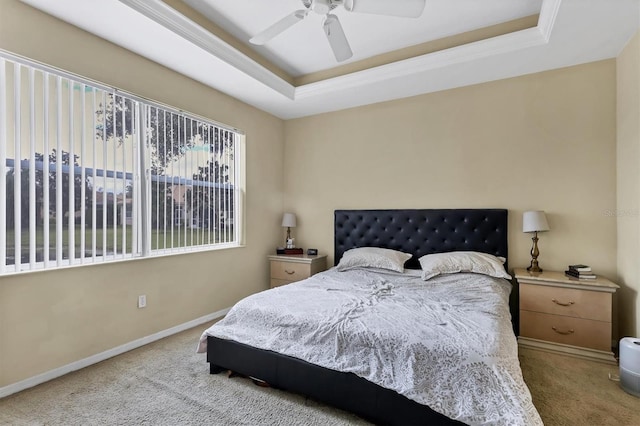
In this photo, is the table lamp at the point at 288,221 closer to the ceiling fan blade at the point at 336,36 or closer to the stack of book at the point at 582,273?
the ceiling fan blade at the point at 336,36

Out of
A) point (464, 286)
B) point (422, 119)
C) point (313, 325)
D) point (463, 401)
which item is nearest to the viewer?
point (463, 401)

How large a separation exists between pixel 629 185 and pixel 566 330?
1341mm

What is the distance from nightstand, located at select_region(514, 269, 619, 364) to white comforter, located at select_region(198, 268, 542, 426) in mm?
379

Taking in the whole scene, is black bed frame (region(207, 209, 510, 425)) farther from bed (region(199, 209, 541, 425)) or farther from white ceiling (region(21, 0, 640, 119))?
white ceiling (region(21, 0, 640, 119))

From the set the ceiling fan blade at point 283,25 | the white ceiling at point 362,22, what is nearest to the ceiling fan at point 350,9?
the ceiling fan blade at point 283,25

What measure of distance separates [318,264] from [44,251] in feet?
9.19

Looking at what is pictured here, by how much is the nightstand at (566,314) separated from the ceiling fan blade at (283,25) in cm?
288

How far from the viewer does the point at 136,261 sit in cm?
281

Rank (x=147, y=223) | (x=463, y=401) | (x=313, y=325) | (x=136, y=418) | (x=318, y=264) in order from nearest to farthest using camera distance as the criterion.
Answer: (x=463, y=401), (x=136, y=418), (x=313, y=325), (x=147, y=223), (x=318, y=264)

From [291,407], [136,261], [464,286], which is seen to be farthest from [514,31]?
[136,261]

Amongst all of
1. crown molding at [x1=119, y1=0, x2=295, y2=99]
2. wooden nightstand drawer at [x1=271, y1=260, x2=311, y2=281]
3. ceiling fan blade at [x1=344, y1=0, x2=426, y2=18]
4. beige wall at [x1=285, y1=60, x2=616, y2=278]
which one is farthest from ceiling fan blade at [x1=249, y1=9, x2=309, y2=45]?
wooden nightstand drawer at [x1=271, y1=260, x2=311, y2=281]

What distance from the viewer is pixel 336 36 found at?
7.36ft

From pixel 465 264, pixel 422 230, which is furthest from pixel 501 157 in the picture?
pixel 465 264

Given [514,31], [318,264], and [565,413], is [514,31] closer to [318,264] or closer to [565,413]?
[565,413]
